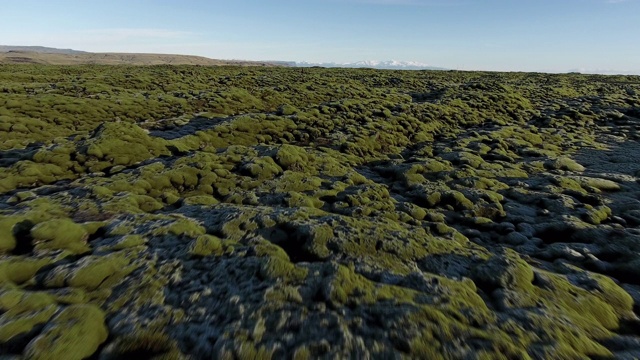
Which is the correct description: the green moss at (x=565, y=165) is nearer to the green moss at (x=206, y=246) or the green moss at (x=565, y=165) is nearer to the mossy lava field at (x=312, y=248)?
the mossy lava field at (x=312, y=248)

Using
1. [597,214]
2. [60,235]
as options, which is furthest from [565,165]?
[60,235]

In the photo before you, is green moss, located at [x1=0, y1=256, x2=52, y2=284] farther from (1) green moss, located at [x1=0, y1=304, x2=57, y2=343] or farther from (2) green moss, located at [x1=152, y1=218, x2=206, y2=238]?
(2) green moss, located at [x1=152, y1=218, x2=206, y2=238]

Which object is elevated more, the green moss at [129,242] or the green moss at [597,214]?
the green moss at [129,242]

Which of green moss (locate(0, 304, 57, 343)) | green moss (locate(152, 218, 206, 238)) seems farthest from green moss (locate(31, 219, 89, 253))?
A: green moss (locate(0, 304, 57, 343))

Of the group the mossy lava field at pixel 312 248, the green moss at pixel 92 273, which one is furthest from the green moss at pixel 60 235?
the green moss at pixel 92 273

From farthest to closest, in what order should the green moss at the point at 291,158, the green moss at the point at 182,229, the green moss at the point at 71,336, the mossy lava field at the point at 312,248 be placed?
the green moss at the point at 291,158
the green moss at the point at 182,229
the mossy lava field at the point at 312,248
the green moss at the point at 71,336

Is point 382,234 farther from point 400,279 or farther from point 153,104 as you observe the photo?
point 153,104
